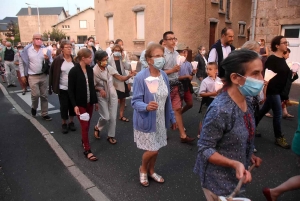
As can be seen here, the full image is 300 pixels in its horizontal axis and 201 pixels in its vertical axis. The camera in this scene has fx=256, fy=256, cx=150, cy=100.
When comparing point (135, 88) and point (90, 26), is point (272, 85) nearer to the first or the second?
point (135, 88)

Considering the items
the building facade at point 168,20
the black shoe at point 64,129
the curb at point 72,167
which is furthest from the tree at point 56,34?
the black shoe at point 64,129

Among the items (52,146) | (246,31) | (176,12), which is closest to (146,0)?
(176,12)

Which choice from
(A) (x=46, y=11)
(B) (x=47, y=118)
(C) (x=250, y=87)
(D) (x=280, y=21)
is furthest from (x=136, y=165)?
(A) (x=46, y=11)

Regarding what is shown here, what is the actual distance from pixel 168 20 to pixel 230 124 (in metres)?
15.5

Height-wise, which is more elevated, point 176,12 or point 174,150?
point 176,12

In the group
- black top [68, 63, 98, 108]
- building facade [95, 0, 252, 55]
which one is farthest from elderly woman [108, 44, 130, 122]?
building facade [95, 0, 252, 55]

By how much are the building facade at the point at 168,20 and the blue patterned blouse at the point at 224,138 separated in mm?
15306

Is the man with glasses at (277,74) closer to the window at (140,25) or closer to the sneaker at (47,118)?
the sneaker at (47,118)

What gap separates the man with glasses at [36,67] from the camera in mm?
6267

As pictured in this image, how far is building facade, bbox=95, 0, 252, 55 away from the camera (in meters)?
16.6

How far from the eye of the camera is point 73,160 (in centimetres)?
434

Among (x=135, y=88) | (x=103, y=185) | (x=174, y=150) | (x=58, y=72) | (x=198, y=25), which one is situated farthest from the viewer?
(x=198, y=25)

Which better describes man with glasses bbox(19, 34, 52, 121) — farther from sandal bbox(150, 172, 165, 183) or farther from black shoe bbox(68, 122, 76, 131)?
sandal bbox(150, 172, 165, 183)

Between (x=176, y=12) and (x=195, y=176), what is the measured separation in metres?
14.4
